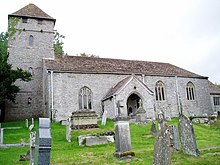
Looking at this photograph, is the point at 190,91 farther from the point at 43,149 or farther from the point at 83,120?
the point at 43,149

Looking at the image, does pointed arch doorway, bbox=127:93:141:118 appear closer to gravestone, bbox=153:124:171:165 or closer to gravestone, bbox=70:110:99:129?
gravestone, bbox=70:110:99:129

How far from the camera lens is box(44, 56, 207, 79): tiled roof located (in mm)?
26827

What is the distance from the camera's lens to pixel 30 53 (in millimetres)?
→ 29141

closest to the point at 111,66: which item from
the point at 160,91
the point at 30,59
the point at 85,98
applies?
the point at 85,98

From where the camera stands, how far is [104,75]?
27750 mm

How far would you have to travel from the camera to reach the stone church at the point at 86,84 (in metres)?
25.3

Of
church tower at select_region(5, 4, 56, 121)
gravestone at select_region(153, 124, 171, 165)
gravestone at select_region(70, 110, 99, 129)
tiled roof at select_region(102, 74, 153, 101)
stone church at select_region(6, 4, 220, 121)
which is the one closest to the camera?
gravestone at select_region(153, 124, 171, 165)

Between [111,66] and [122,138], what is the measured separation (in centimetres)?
2071

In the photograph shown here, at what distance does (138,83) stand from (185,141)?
16289mm

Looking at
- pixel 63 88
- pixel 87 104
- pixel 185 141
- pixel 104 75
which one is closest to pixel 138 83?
pixel 104 75

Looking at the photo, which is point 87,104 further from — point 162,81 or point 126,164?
point 126,164

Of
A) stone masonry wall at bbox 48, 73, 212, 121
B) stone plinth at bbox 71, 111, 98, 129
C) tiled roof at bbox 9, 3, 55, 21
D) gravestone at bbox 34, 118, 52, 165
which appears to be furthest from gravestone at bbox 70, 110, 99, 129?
tiled roof at bbox 9, 3, 55, 21

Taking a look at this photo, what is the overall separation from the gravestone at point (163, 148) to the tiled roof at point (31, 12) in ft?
90.7

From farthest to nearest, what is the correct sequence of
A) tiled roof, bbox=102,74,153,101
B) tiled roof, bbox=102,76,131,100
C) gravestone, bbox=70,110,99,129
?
tiled roof, bbox=102,76,131,100 → tiled roof, bbox=102,74,153,101 → gravestone, bbox=70,110,99,129
